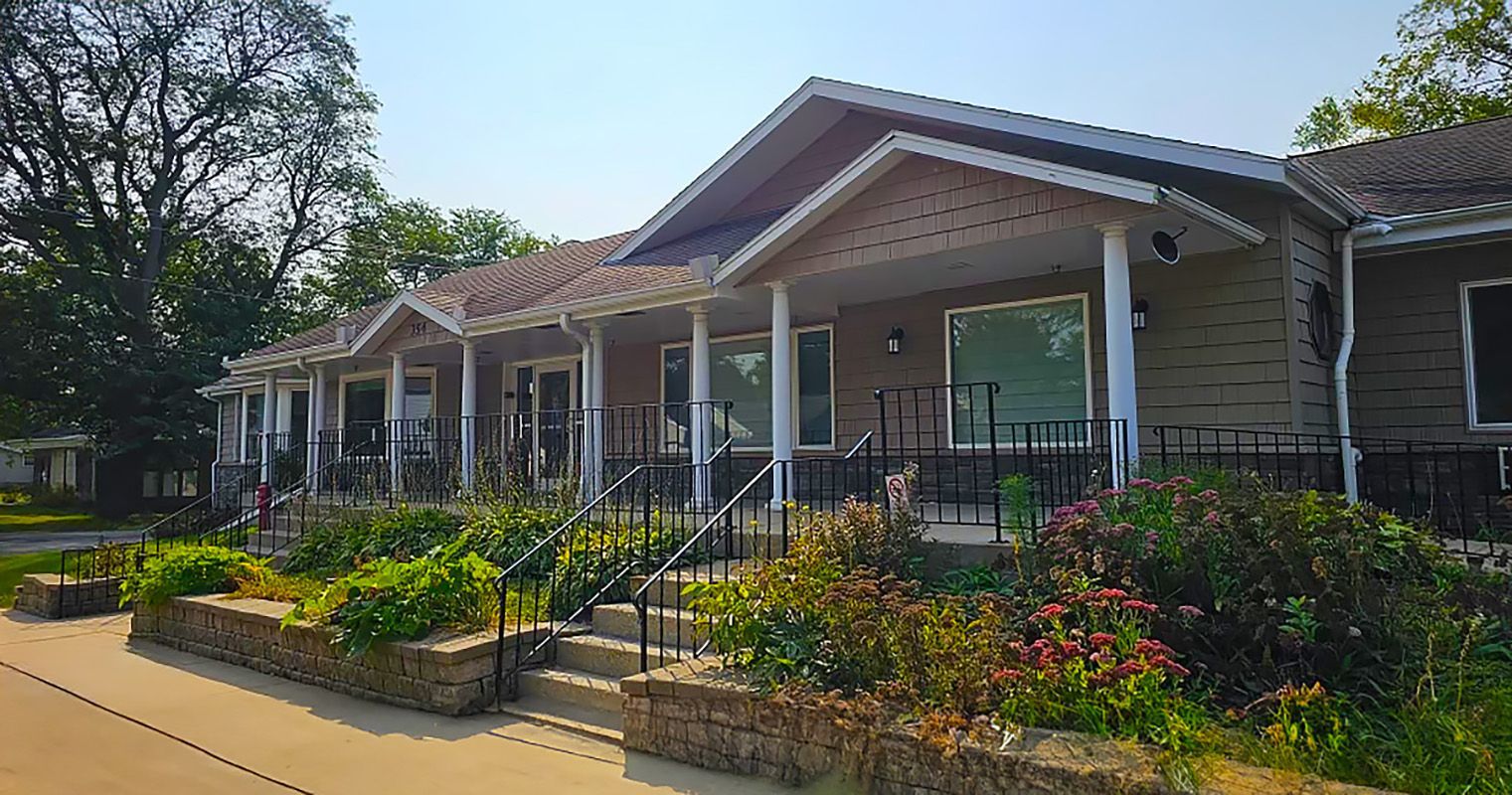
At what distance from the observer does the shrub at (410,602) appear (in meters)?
5.84

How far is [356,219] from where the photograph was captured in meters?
32.2

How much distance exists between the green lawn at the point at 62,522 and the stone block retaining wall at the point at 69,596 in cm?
1479

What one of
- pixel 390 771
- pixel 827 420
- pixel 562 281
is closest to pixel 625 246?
pixel 562 281

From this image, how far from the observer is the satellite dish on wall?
22.6 ft

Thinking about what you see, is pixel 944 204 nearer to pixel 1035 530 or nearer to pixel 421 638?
pixel 1035 530

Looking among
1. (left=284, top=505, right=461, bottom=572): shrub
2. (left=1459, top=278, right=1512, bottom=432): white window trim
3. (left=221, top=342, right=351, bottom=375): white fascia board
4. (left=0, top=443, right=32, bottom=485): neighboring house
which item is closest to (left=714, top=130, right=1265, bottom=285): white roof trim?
(left=1459, top=278, right=1512, bottom=432): white window trim

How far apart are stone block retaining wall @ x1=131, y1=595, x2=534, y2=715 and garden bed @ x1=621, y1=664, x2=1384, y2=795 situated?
134 centimetres

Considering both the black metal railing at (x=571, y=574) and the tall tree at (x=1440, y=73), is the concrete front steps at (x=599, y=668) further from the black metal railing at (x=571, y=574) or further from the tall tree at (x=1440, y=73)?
the tall tree at (x=1440, y=73)

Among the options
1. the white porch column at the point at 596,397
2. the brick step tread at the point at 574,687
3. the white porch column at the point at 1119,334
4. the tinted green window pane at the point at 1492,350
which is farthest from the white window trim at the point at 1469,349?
the white porch column at the point at 596,397

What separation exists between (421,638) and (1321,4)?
12.5m

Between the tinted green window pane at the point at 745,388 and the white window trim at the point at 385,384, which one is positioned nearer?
the tinted green window pane at the point at 745,388

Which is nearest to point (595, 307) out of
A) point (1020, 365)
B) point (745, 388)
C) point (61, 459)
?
point (745, 388)

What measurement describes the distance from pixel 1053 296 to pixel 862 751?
18.9ft

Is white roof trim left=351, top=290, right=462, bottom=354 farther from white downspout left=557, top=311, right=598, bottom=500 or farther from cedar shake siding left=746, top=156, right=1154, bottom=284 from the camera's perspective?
cedar shake siding left=746, top=156, right=1154, bottom=284
